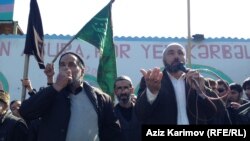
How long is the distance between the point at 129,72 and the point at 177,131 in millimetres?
5214

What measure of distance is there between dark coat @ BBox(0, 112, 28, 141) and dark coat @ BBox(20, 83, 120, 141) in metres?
1.05

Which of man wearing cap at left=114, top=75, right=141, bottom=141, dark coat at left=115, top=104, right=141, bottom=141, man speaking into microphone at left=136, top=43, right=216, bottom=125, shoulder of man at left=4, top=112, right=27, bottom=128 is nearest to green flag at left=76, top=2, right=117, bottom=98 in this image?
man wearing cap at left=114, top=75, right=141, bottom=141

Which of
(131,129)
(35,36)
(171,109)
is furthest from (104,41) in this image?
(171,109)

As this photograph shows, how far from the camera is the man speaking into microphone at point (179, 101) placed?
3.36 m

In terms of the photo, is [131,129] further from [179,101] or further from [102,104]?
[179,101]

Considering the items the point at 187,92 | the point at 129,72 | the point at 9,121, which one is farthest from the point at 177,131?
the point at 129,72

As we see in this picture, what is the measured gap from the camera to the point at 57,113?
3.43 m

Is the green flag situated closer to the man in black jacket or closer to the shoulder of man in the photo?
the shoulder of man

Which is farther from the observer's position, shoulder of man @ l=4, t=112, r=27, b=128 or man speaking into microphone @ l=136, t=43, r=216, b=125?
shoulder of man @ l=4, t=112, r=27, b=128

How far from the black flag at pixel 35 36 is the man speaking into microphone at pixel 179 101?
Answer: 5.10 feet

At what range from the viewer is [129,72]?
8.20 m

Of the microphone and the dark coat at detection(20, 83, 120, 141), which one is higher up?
the microphone

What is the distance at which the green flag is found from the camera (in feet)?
16.0

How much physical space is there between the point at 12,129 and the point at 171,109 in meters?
1.84
